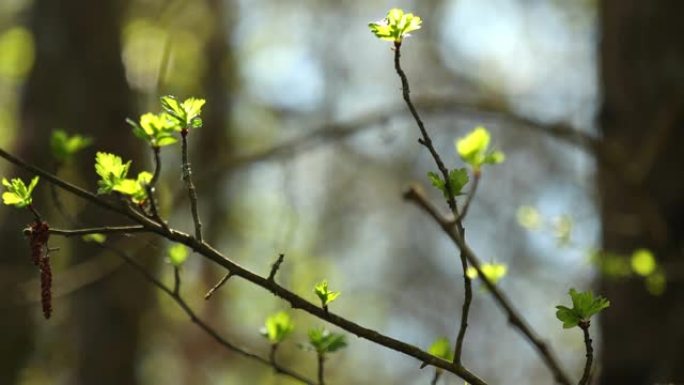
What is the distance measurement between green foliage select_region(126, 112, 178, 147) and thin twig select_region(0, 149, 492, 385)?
62 mm

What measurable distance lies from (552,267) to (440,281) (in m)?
0.81

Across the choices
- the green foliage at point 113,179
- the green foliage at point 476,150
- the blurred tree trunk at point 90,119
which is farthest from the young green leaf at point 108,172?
the blurred tree trunk at point 90,119

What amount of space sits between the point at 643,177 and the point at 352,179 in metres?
3.36

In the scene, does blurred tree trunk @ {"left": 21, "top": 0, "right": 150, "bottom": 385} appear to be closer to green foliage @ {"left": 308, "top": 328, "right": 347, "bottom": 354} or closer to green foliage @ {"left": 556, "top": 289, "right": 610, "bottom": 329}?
green foliage @ {"left": 308, "top": 328, "right": 347, "bottom": 354}

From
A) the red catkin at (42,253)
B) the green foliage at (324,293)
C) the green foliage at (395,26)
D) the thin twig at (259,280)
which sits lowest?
the red catkin at (42,253)

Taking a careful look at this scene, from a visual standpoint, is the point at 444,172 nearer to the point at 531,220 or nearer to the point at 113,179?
the point at 113,179

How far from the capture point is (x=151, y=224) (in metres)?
0.67

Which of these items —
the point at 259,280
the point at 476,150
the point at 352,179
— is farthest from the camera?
the point at 352,179

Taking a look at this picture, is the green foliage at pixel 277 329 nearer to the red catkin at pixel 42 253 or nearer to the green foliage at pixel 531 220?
the red catkin at pixel 42 253

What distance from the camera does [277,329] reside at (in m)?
0.91

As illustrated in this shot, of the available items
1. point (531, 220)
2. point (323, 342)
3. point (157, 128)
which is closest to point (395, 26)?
point (157, 128)

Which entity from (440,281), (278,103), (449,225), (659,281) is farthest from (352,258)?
(449,225)

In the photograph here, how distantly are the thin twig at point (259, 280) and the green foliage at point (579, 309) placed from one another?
8 centimetres

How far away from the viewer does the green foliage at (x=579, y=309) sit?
705 mm
